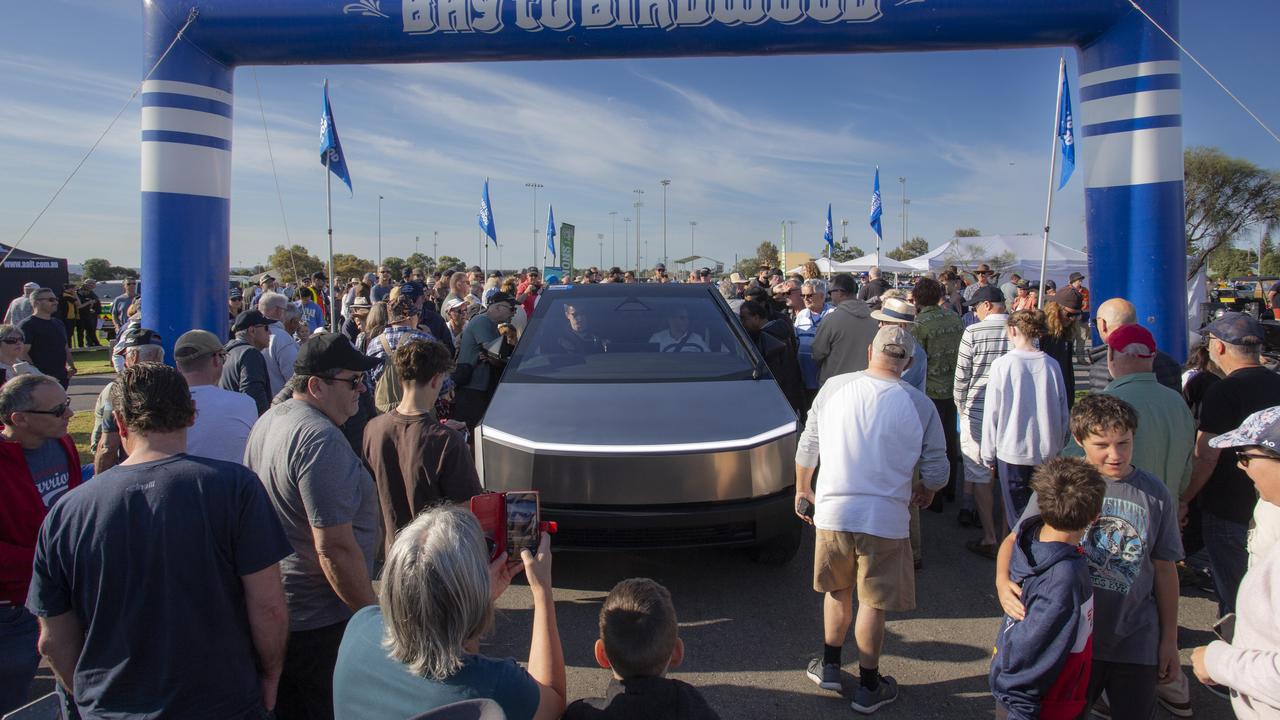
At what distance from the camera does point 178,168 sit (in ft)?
23.0

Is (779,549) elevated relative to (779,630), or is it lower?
elevated

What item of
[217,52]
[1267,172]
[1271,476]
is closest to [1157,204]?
[1271,476]

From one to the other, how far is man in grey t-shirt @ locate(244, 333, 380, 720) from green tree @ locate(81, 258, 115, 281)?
69.1 metres

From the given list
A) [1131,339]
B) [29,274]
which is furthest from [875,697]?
[29,274]

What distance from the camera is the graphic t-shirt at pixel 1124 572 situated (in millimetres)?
2658

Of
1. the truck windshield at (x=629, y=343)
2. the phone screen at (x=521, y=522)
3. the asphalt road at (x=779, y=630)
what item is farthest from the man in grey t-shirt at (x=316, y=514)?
the truck windshield at (x=629, y=343)

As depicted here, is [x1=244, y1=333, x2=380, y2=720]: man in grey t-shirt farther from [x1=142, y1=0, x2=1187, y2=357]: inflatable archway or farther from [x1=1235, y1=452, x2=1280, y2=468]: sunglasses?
[x1=142, y1=0, x2=1187, y2=357]: inflatable archway

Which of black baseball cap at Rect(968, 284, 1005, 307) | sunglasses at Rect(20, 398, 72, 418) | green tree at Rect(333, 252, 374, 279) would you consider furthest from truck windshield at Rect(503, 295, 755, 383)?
green tree at Rect(333, 252, 374, 279)

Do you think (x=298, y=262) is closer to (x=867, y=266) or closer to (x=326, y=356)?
(x=867, y=266)

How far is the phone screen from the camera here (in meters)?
2.07

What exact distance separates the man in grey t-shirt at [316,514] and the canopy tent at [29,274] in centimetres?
2097

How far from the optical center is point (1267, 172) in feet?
128

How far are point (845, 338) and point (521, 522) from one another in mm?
4333

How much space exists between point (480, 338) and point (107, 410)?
3.01 meters
